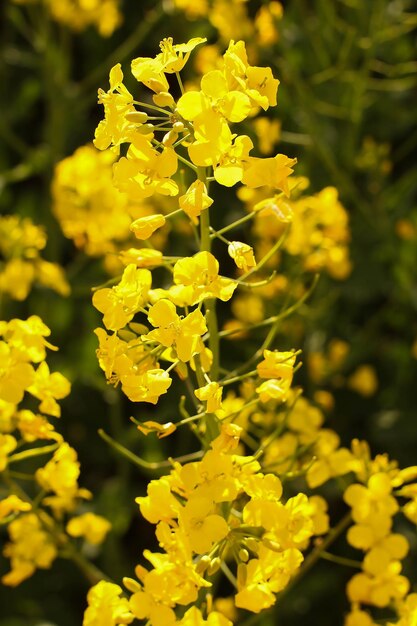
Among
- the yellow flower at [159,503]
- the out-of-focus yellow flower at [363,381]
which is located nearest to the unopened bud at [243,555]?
the yellow flower at [159,503]

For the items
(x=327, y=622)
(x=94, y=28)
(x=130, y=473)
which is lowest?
(x=327, y=622)

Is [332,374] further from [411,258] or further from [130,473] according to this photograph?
[130,473]

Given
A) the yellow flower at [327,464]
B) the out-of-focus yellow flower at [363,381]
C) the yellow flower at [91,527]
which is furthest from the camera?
the out-of-focus yellow flower at [363,381]

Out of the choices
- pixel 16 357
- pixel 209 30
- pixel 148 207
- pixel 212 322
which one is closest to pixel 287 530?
pixel 212 322

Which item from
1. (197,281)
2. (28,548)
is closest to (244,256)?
(197,281)

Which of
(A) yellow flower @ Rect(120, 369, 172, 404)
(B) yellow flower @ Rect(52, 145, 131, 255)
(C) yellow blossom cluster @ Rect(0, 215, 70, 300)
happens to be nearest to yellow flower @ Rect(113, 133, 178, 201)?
(A) yellow flower @ Rect(120, 369, 172, 404)

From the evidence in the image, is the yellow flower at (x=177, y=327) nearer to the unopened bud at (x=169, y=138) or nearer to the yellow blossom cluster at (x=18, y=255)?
the unopened bud at (x=169, y=138)

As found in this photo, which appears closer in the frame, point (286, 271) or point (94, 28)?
point (286, 271)
